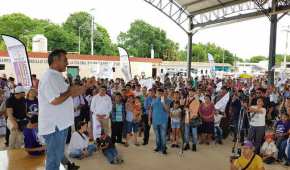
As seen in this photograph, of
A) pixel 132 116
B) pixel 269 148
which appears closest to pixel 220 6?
pixel 132 116

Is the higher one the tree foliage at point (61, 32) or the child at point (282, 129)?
the tree foliage at point (61, 32)

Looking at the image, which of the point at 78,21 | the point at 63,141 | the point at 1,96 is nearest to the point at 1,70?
the point at 1,96

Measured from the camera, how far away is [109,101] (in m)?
7.66

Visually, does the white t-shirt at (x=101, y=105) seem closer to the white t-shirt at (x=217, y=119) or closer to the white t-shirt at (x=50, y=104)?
the white t-shirt at (x=217, y=119)

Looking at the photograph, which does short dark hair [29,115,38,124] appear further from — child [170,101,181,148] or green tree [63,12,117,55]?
green tree [63,12,117,55]

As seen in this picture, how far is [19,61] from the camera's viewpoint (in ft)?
28.6

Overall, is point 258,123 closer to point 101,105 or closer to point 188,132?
point 188,132

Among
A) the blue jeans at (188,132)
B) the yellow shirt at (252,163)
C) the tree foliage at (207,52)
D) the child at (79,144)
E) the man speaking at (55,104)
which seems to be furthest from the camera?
the tree foliage at (207,52)

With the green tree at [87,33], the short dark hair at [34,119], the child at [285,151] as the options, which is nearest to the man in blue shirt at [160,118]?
the child at [285,151]

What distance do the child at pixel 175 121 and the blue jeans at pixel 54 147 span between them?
528 centimetres

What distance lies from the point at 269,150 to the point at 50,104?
19.0 ft

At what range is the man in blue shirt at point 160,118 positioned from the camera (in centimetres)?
733

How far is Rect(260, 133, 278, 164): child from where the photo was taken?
22.8 feet

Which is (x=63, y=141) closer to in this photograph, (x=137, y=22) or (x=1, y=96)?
(x=1, y=96)
